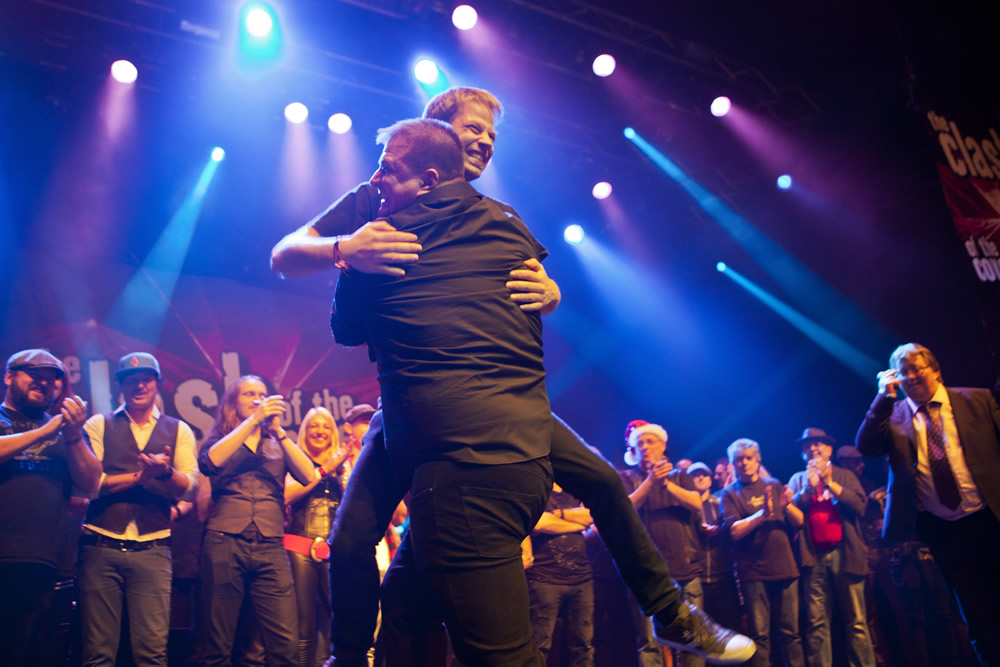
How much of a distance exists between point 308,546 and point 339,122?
4.78 metres

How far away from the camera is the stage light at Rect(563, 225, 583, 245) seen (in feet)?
33.9

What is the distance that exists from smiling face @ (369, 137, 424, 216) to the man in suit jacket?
154 inches

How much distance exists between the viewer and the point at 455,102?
261 centimetres

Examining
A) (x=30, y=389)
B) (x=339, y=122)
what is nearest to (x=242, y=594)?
(x=30, y=389)

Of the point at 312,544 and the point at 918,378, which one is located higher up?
the point at 918,378

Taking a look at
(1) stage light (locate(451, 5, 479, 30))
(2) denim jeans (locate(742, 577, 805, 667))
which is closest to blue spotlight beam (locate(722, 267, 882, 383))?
(2) denim jeans (locate(742, 577, 805, 667))

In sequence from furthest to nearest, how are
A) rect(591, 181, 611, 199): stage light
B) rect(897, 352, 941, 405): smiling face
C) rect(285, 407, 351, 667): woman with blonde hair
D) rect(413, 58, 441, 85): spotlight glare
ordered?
rect(591, 181, 611, 199): stage light
rect(413, 58, 441, 85): spotlight glare
rect(285, 407, 351, 667): woman with blonde hair
rect(897, 352, 941, 405): smiling face

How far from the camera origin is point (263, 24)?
6375 mm

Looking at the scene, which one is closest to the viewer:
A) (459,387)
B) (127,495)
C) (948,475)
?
(459,387)

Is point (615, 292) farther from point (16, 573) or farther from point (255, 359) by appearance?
point (16, 573)

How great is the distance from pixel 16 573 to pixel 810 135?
9816mm

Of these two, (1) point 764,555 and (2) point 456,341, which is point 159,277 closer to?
(1) point 764,555

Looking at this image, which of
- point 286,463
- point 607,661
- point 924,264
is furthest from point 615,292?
point 286,463

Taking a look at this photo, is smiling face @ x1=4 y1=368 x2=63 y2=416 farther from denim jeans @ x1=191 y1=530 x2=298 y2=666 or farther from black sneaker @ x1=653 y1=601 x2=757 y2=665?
black sneaker @ x1=653 y1=601 x2=757 y2=665
